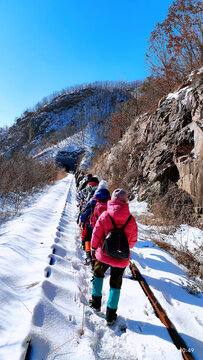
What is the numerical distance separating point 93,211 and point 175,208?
3601mm

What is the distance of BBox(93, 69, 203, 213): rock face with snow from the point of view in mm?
6348

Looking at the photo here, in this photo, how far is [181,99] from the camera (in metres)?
8.61

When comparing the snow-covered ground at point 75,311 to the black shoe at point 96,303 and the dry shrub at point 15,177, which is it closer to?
the black shoe at point 96,303

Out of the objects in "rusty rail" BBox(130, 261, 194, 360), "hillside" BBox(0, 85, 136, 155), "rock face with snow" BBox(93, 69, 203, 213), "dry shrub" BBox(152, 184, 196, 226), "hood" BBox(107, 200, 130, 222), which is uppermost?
"hillside" BBox(0, 85, 136, 155)

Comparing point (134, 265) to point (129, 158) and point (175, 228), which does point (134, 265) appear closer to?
point (175, 228)

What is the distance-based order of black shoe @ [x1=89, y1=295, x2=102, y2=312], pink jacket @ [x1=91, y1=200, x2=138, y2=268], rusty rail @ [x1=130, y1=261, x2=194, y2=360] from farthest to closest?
black shoe @ [x1=89, y1=295, x2=102, y2=312]
pink jacket @ [x1=91, y1=200, x2=138, y2=268]
rusty rail @ [x1=130, y1=261, x2=194, y2=360]

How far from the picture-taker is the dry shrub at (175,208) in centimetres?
587

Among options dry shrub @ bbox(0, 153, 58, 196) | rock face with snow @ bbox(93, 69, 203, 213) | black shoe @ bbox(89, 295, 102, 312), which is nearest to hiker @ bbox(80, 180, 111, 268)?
black shoe @ bbox(89, 295, 102, 312)

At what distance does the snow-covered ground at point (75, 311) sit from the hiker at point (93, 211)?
30 centimetres

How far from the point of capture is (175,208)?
6.23 metres

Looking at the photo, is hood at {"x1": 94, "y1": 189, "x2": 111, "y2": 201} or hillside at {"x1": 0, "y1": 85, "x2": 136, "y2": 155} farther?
hillside at {"x1": 0, "y1": 85, "x2": 136, "y2": 155}

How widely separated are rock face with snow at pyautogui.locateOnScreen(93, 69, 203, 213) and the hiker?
371cm

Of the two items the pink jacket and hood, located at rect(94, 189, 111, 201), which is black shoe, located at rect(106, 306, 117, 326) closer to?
the pink jacket

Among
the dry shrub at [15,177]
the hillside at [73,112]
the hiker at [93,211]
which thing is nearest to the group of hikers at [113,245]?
the hiker at [93,211]
